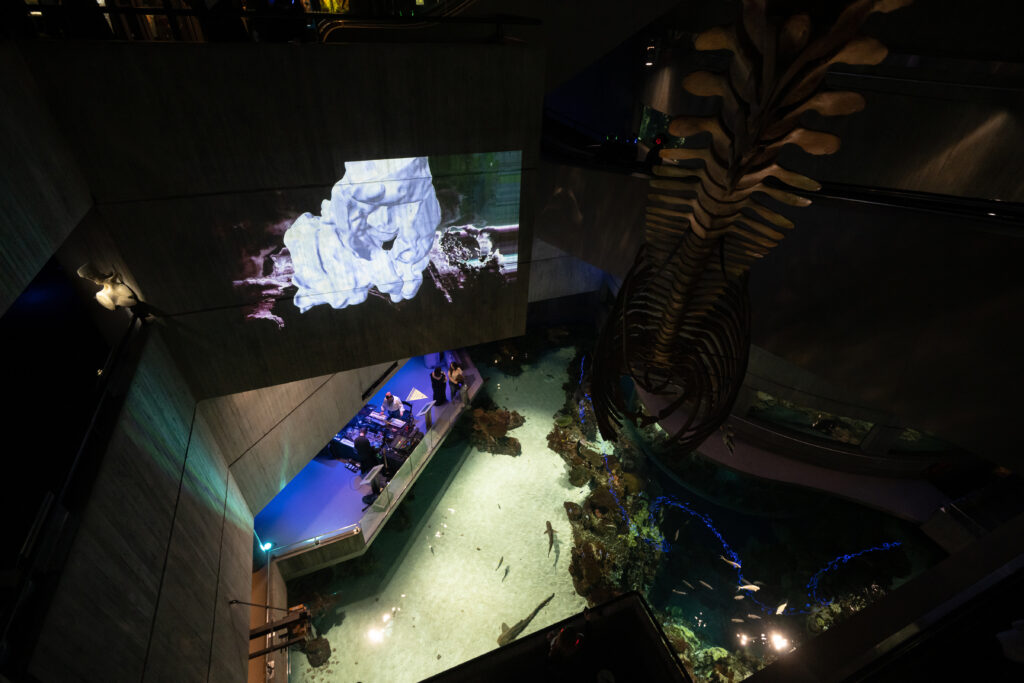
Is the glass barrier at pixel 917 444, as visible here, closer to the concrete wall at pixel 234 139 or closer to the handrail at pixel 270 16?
the concrete wall at pixel 234 139

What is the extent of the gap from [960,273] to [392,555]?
915 cm

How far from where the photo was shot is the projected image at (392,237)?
15.8 ft

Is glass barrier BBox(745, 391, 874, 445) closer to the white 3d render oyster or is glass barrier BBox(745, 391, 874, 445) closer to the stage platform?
the stage platform

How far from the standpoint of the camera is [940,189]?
6098mm

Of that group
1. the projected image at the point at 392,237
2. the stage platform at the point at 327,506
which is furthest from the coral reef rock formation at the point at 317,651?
the projected image at the point at 392,237

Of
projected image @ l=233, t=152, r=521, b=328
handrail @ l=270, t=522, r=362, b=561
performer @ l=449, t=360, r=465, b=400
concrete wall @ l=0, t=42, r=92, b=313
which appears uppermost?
concrete wall @ l=0, t=42, r=92, b=313

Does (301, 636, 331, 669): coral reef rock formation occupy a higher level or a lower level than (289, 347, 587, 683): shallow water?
higher

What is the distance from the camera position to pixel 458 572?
8.58 meters

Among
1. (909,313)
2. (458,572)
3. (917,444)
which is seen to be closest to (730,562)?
(917,444)

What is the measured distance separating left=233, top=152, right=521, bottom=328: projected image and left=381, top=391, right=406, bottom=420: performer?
509 centimetres

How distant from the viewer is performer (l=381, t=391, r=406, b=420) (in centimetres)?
1030

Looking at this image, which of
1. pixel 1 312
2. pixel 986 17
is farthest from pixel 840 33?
pixel 986 17

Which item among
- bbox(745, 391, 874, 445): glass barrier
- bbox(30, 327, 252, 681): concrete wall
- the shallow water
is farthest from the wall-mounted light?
bbox(745, 391, 874, 445): glass barrier

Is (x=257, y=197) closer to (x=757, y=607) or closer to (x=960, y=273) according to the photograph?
(x=960, y=273)
